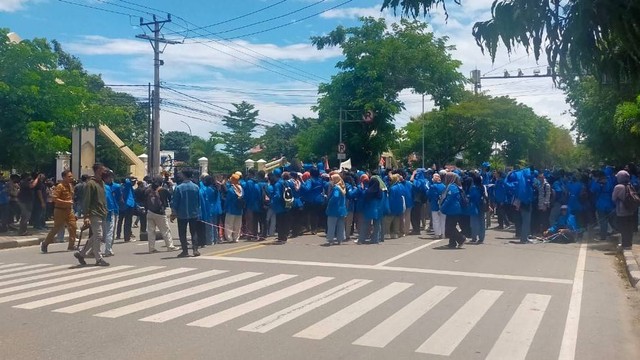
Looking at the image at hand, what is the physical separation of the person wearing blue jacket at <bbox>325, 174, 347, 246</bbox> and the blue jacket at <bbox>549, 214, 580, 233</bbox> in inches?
215

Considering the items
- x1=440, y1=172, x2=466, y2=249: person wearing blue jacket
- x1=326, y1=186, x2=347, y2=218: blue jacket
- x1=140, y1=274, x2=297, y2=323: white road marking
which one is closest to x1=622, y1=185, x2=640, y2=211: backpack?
x1=440, y1=172, x2=466, y2=249: person wearing blue jacket

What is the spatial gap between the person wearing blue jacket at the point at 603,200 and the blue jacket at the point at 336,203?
6.49 metres

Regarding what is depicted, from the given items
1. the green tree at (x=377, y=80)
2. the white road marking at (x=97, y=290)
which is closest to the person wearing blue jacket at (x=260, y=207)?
the white road marking at (x=97, y=290)

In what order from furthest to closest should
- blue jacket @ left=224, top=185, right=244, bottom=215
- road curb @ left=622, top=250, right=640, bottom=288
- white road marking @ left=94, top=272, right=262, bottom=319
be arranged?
1. blue jacket @ left=224, top=185, right=244, bottom=215
2. road curb @ left=622, top=250, right=640, bottom=288
3. white road marking @ left=94, top=272, right=262, bottom=319

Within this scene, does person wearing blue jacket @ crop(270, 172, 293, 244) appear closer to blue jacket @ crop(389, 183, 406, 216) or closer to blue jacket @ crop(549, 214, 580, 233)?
blue jacket @ crop(389, 183, 406, 216)

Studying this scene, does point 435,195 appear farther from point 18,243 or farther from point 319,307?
point 18,243

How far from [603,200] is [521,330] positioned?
10.9m

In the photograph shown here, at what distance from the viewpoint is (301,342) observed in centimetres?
763

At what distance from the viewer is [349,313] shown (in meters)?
9.12

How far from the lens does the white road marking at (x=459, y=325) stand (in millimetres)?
7461

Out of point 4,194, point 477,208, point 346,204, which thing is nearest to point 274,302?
point 346,204

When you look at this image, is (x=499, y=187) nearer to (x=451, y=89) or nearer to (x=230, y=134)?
(x=451, y=89)

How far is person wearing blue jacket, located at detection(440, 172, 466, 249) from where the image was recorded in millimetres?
16109

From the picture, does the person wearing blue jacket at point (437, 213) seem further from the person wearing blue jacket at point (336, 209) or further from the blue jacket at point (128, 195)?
the blue jacket at point (128, 195)
